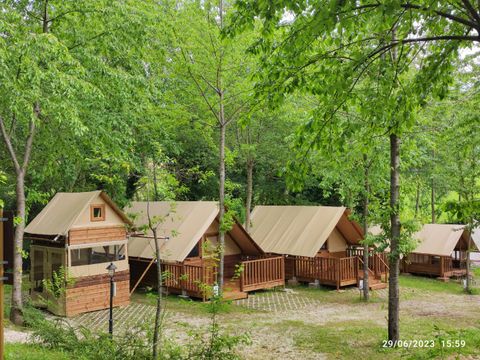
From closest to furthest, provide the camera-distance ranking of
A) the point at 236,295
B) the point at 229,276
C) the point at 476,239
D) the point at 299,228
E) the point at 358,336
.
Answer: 1. the point at 358,336
2. the point at 236,295
3. the point at 229,276
4. the point at 299,228
5. the point at 476,239

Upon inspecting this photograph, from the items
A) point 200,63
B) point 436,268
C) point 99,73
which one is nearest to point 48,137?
point 99,73

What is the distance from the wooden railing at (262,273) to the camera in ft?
62.8

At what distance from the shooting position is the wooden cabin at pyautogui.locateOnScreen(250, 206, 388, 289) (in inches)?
826

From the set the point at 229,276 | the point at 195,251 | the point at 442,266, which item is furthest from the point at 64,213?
the point at 442,266

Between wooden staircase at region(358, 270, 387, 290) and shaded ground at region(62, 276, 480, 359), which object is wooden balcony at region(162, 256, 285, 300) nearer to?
shaded ground at region(62, 276, 480, 359)

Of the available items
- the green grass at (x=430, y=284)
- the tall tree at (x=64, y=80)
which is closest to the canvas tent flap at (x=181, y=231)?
the tall tree at (x=64, y=80)

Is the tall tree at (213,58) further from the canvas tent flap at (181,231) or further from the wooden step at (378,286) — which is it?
the wooden step at (378,286)

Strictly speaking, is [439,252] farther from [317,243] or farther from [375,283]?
[317,243]

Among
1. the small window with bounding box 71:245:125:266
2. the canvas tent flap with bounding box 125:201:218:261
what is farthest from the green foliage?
the canvas tent flap with bounding box 125:201:218:261

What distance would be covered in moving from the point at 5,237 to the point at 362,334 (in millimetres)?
10441

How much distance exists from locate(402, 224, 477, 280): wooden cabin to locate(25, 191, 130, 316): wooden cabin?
1560cm

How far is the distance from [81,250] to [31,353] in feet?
28.7

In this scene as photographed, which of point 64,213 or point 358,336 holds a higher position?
point 64,213

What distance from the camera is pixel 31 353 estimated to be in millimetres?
8039
